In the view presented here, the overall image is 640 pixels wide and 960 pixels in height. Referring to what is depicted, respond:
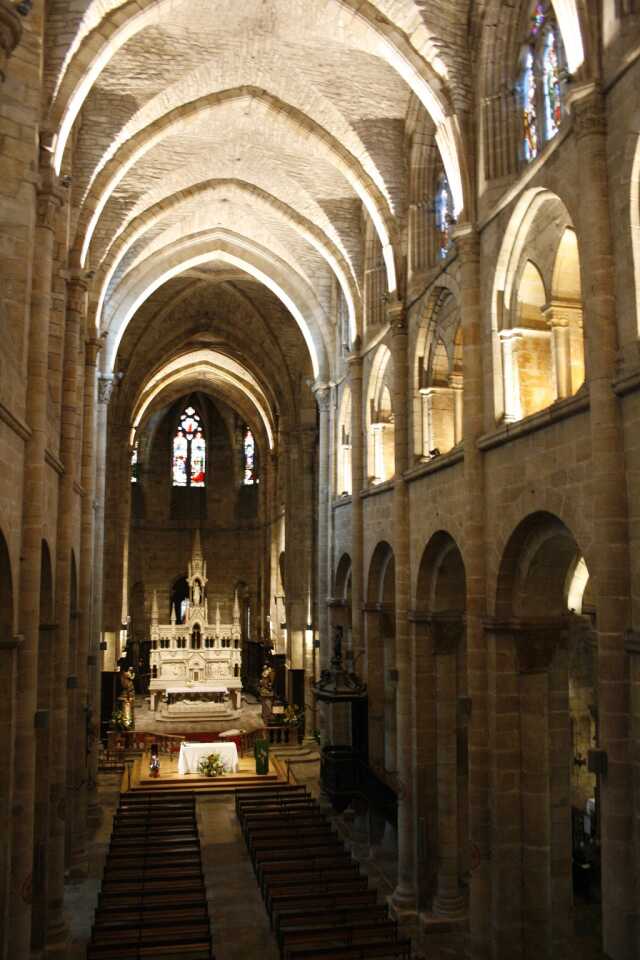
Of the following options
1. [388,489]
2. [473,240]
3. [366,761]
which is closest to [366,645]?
[366,761]

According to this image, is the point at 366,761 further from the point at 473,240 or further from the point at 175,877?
the point at 473,240

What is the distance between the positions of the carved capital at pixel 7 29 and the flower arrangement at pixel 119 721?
26170mm

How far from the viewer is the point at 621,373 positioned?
33.3ft

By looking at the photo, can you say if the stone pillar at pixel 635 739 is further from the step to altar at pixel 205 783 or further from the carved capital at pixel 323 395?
the carved capital at pixel 323 395

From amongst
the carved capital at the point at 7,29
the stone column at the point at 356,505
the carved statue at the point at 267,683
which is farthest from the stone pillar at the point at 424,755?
the carved statue at the point at 267,683

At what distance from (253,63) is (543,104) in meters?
7.94

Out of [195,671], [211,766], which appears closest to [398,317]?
[211,766]

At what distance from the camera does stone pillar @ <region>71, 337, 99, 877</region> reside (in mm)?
19672

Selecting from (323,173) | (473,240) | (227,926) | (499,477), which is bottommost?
(227,926)

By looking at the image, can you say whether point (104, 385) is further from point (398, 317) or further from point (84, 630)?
point (398, 317)

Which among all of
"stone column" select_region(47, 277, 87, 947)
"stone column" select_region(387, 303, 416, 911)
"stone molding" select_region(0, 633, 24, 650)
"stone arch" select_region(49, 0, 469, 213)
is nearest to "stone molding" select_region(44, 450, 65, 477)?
"stone column" select_region(47, 277, 87, 947)

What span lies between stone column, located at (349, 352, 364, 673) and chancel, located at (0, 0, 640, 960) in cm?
11

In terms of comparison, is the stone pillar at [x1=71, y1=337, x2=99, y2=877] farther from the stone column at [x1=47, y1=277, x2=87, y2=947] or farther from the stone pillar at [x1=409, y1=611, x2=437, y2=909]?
the stone pillar at [x1=409, y1=611, x2=437, y2=909]

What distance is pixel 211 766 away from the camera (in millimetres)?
27109
